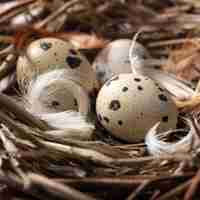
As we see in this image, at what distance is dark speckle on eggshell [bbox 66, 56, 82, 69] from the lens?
1.58m

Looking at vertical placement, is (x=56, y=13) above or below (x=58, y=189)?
below

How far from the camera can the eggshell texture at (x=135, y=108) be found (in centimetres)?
141

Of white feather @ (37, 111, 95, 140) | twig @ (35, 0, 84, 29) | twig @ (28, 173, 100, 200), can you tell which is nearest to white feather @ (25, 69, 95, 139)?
white feather @ (37, 111, 95, 140)

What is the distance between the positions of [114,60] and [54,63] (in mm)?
195

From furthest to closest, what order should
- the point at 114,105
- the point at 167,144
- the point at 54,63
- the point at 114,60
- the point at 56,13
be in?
the point at 56,13, the point at 114,60, the point at 54,63, the point at 114,105, the point at 167,144

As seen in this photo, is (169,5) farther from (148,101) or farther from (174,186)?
(174,186)

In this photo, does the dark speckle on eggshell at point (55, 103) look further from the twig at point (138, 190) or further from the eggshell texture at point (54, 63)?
the twig at point (138, 190)

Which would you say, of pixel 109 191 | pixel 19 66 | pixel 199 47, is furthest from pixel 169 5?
pixel 109 191

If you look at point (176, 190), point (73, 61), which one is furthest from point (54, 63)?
point (176, 190)

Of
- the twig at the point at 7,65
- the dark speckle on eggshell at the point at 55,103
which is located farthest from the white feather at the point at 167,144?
the twig at the point at 7,65

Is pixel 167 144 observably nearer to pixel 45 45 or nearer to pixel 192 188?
pixel 192 188

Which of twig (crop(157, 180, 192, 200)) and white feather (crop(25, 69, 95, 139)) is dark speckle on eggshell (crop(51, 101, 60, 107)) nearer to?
white feather (crop(25, 69, 95, 139))

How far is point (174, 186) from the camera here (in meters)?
1.19

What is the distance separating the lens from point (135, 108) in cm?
141
